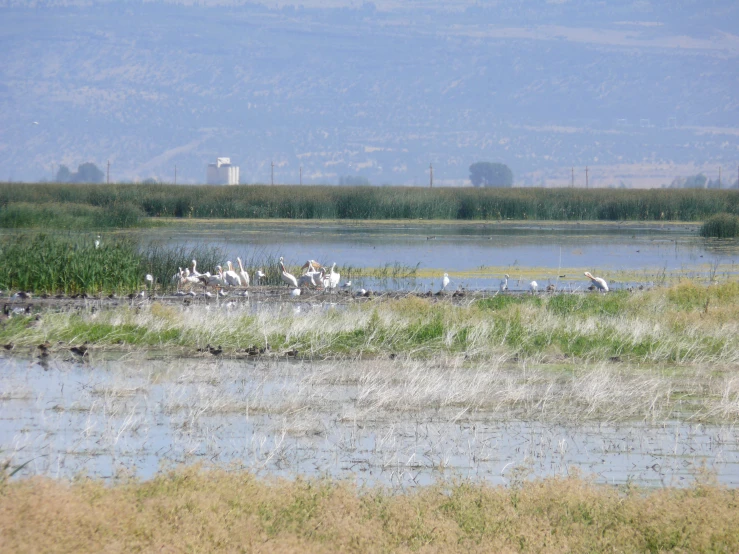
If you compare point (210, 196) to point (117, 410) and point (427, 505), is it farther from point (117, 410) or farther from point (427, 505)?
point (427, 505)

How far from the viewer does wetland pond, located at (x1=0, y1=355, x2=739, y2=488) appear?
870cm

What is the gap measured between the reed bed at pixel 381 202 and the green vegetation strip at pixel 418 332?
45039mm

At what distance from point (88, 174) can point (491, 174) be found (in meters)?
70.3

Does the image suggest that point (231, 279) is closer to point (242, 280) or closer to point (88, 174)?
point (242, 280)

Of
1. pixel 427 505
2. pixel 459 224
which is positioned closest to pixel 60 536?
pixel 427 505

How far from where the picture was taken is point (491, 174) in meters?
191

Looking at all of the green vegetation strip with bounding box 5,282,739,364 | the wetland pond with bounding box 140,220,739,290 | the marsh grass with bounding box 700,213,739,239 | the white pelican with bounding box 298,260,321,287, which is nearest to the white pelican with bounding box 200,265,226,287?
Result: the white pelican with bounding box 298,260,321,287

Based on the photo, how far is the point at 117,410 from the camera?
10688 millimetres

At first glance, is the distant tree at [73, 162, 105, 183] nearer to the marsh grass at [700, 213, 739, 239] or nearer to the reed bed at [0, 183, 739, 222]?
the reed bed at [0, 183, 739, 222]

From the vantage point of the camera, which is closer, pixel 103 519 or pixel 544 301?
pixel 103 519

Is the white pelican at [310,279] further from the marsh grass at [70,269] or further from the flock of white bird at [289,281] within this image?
the marsh grass at [70,269]

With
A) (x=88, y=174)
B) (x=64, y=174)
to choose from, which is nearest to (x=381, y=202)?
(x=88, y=174)

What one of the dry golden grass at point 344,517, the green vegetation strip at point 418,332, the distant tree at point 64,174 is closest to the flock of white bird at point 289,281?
the green vegetation strip at point 418,332

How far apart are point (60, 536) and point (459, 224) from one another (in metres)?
53.3
